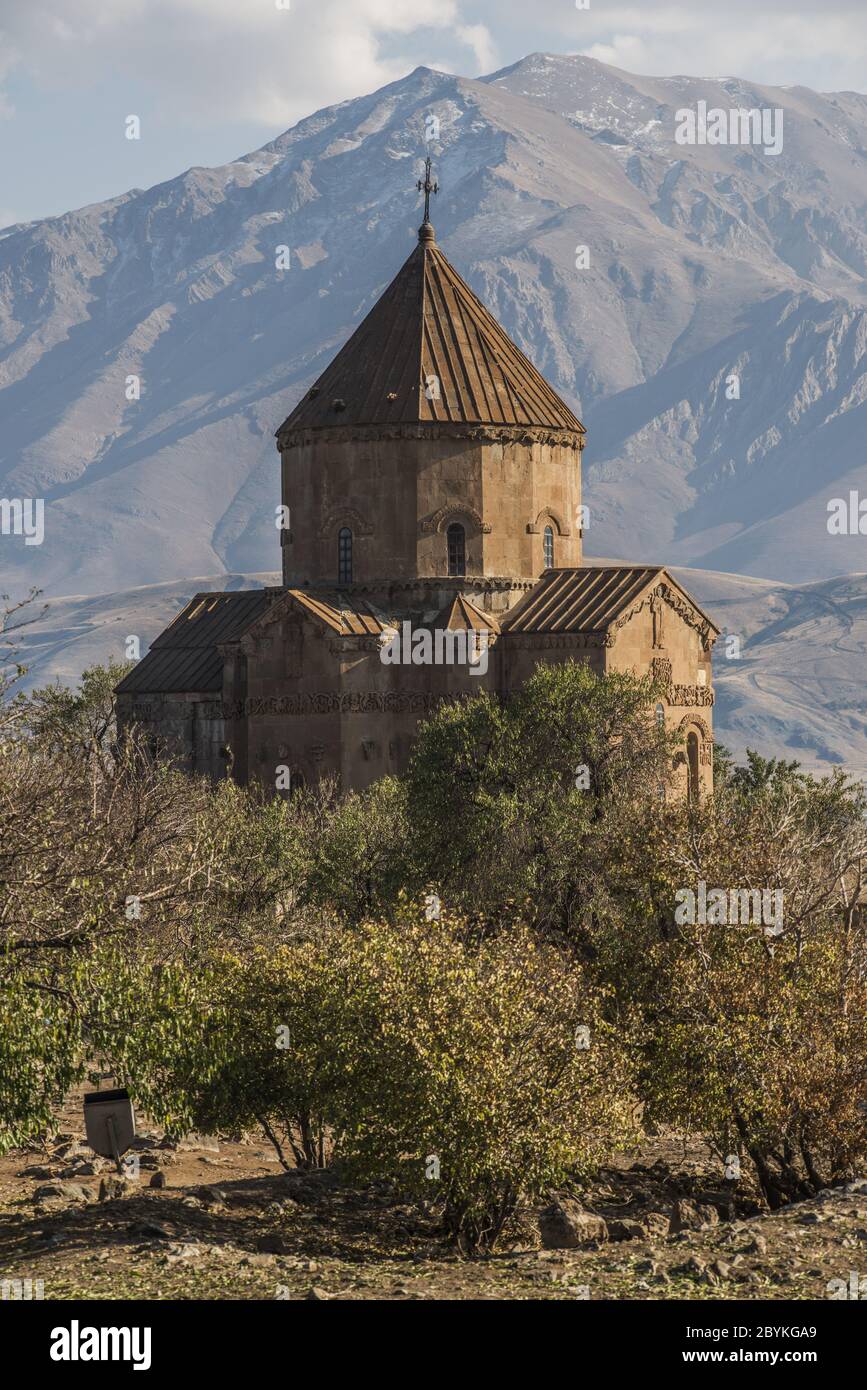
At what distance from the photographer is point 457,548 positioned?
67.2 m

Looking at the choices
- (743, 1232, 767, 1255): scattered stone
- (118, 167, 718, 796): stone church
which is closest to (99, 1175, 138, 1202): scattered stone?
(743, 1232, 767, 1255): scattered stone

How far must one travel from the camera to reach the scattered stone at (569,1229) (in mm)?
33219

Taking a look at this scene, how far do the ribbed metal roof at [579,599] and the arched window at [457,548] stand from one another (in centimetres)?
214

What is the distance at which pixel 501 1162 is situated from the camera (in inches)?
1216

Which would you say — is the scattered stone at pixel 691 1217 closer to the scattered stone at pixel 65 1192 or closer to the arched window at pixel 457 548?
the scattered stone at pixel 65 1192

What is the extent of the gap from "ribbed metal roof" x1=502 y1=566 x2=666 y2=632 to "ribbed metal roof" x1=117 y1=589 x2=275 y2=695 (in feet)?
29.0

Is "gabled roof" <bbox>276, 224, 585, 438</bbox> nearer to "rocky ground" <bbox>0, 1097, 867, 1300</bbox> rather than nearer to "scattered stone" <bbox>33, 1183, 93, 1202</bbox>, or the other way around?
"rocky ground" <bbox>0, 1097, 867, 1300</bbox>

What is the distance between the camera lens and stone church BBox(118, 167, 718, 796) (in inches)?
2566

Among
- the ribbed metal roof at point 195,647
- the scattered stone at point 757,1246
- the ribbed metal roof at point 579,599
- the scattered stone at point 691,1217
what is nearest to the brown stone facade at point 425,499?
the ribbed metal roof at point 579,599

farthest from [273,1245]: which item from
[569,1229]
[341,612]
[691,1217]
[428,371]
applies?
[428,371]
